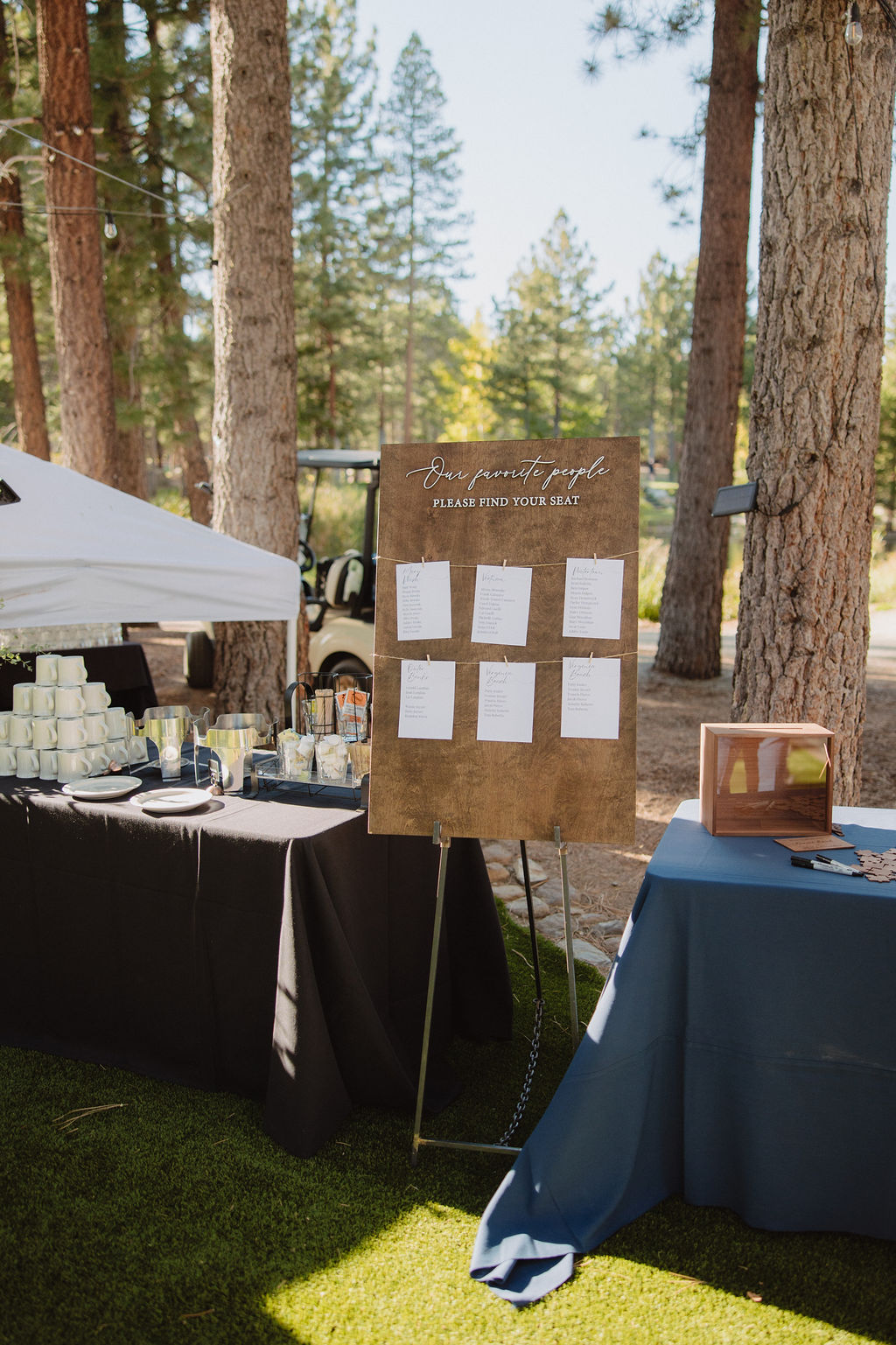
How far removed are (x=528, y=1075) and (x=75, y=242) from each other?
25.6 ft

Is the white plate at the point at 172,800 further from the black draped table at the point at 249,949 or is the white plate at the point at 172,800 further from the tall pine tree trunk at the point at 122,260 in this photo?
the tall pine tree trunk at the point at 122,260

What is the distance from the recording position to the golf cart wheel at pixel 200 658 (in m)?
8.06

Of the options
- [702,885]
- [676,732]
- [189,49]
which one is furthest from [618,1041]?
[189,49]

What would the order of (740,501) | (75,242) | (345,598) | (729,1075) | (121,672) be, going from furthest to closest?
(75,242) → (345,598) → (121,672) → (740,501) → (729,1075)

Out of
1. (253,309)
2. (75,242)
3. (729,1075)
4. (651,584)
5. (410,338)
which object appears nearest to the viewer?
(729,1075)

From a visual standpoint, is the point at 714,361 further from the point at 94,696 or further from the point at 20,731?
the point at 20,731

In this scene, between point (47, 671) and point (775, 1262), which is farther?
point (47, 671)

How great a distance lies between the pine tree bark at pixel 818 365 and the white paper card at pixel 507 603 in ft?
5.00

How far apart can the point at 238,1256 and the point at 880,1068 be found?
144 centimetres

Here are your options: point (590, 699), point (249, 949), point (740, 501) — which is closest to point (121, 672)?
point (249, 949)

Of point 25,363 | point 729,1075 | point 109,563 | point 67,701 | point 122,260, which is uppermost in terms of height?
point 122,260

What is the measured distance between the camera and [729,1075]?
6.79 feet

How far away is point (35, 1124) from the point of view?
8.28ft

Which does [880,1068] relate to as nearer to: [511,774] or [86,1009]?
[511,774]
